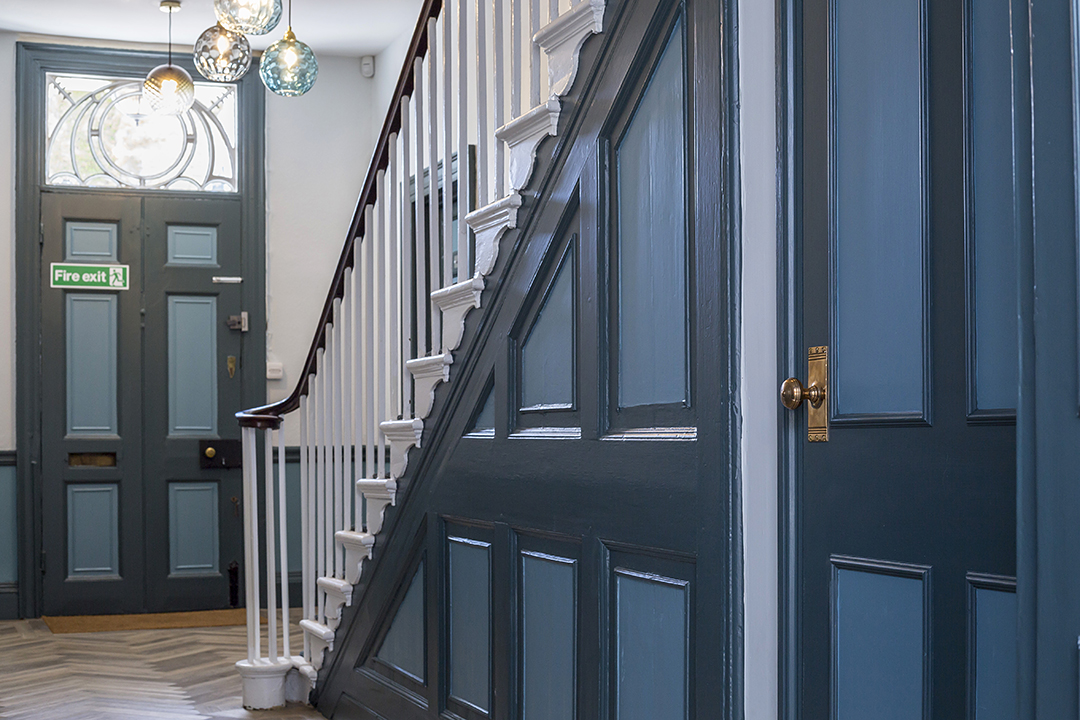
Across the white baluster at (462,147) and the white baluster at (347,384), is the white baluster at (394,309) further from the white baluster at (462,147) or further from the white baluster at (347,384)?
the white baluster at (462,147)

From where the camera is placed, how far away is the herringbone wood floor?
4.25 metres

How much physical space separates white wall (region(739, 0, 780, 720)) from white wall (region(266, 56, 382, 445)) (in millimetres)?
5335

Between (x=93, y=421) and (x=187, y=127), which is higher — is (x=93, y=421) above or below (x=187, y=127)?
below

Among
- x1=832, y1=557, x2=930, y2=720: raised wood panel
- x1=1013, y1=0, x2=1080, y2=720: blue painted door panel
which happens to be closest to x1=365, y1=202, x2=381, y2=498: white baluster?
x1=832, y1=557, x2=930, y2=720: raised wood panel

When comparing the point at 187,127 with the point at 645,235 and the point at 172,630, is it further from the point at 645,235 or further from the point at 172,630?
the point at 645,235

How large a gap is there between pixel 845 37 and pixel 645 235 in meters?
0.59

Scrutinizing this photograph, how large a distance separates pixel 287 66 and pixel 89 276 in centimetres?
271

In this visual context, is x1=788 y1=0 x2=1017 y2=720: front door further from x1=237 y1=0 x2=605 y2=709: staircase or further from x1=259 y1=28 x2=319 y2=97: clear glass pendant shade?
x1=259 y1=28 x2=319 y2=97: clear glass pendant shade

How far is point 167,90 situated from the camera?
5.34 meters

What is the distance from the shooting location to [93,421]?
669cm

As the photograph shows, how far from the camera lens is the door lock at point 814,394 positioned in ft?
5.94

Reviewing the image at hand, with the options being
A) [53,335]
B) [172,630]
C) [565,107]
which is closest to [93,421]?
[53,335]

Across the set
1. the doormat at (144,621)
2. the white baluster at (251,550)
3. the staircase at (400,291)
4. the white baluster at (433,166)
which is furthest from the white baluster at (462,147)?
the doormat at (144,621)

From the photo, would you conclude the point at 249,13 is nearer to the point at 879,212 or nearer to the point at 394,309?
the point at 394,309
